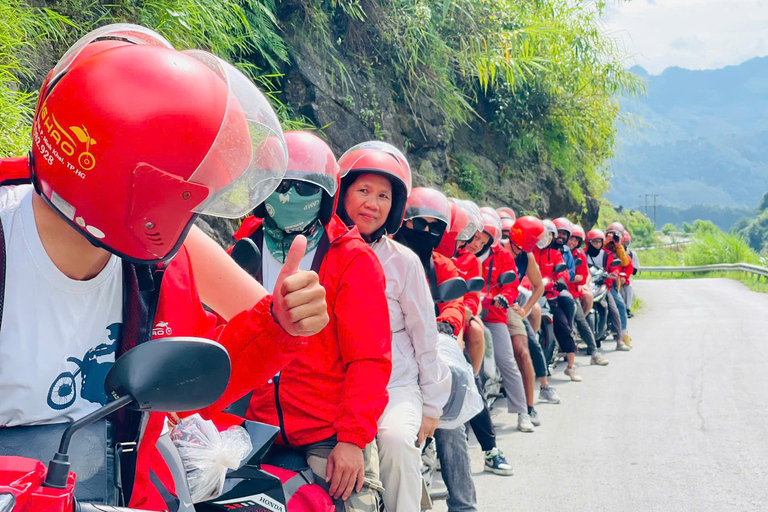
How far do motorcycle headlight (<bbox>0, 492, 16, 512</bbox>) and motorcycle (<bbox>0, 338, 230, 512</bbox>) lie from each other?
6cm

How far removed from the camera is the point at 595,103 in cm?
1869

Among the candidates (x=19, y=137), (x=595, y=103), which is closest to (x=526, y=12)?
(x=595, y=103)

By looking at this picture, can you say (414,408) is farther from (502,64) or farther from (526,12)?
(526,12)

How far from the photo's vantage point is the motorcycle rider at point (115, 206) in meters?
1.36

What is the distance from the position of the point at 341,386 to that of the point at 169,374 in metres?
1.66

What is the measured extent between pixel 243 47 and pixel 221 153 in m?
6.92

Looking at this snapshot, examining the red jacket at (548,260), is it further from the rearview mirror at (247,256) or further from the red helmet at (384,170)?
the rearview mirror at (247,256)

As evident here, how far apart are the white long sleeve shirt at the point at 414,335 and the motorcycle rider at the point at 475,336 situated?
1.97 meters

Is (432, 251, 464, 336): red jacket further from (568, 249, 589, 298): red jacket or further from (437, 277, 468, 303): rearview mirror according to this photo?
(568, 249, 589, 298): red jacket

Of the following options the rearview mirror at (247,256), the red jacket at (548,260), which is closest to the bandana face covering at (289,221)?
the rearview mirror at (247,256)

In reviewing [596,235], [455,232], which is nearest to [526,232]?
[455,232]

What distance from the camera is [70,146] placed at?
4.46ft

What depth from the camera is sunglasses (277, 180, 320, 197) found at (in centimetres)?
324

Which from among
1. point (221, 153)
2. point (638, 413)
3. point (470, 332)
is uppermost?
point (221, 153)
